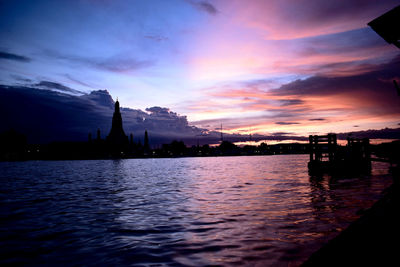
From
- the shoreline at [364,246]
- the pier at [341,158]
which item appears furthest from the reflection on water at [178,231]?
the pier at [341,158]

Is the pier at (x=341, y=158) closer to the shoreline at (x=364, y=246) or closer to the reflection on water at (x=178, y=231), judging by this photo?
the reflection on water at (x=178, y=231)

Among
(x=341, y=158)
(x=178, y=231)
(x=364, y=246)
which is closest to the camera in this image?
(x=364, y=246)

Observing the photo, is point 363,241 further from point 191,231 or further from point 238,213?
point 238,213

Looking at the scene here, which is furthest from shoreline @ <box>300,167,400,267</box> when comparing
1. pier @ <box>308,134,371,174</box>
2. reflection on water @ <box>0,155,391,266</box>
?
pier @ <box>308,134,371,174</box>

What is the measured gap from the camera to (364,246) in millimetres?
3537

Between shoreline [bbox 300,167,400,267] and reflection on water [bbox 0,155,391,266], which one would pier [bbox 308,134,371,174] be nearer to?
reflection on water [bbox 0,155,391,266]

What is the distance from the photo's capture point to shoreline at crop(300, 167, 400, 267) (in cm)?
303

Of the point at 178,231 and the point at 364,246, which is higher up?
the point at 364,246

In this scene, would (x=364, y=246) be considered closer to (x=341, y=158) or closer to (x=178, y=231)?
(x=178, y=231)

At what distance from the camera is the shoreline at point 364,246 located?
303cm

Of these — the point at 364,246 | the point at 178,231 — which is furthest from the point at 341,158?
the point at 364,246

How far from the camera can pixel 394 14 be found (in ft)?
29.2

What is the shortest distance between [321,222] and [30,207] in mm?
16759

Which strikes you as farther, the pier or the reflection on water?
the pier
